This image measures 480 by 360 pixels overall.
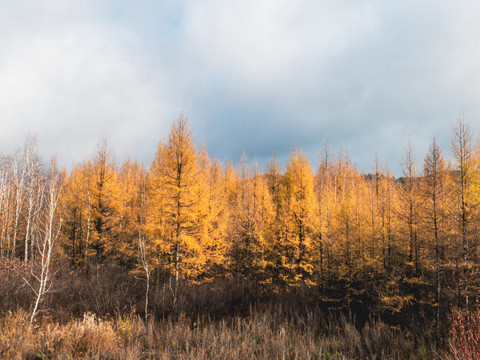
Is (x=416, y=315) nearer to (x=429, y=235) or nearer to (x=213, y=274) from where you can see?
(x=429, y=235)

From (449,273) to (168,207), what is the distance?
13.3m

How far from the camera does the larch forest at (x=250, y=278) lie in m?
6.18

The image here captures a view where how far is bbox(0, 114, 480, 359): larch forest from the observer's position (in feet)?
20.3

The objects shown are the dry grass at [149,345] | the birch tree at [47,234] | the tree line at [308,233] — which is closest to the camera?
the dry grass at [149,345]

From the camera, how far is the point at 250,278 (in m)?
17.9

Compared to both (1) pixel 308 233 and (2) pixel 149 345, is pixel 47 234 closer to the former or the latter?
(2) pixel 149 345

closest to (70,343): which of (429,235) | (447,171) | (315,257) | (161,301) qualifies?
(161,301)

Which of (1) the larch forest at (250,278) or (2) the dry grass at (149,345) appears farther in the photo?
(1) the larch forest at (250,278)

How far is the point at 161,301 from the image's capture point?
34.6 ft

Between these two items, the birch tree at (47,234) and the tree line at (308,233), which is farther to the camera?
the tree line at (308,233)

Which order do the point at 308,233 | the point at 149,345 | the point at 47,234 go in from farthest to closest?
the point at 308,233
the point at 149,345
the point at 47,234

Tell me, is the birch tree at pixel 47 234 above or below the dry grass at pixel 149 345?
above

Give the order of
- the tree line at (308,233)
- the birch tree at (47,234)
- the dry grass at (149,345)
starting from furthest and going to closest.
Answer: the tree line at (308,233), the birch tree at (47,234), the dry grass at (149,345)

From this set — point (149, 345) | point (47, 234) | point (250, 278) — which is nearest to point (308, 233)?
point (250, 278)
